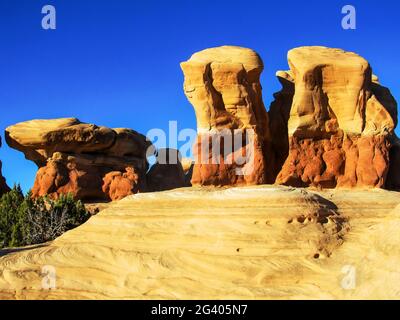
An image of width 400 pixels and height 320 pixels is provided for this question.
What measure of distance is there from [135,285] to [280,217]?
3489 mm

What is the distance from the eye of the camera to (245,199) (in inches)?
550

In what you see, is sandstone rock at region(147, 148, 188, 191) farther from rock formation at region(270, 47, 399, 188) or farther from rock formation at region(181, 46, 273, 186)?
rock formation at region(270, 47, 399, 188)

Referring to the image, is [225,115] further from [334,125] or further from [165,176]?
[165,176]

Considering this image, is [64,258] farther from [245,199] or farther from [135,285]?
[245,199]

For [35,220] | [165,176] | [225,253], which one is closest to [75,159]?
[165,176]

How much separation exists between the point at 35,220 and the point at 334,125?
41.3 ft

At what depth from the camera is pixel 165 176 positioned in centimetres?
4278

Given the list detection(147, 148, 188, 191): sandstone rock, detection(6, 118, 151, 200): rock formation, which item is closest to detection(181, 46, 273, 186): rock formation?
detection(6, 118, 151, 200): rock formation

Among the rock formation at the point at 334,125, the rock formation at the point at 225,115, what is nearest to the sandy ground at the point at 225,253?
the rock formation at the point at 334,125

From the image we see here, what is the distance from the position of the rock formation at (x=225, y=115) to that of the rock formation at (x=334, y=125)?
1427 mm

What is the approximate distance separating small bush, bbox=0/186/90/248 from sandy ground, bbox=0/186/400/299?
8354 millimetres

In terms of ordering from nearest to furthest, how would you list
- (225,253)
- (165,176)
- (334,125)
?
(225,253) < (334,125) < (165,176)

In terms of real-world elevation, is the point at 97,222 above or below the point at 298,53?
below
